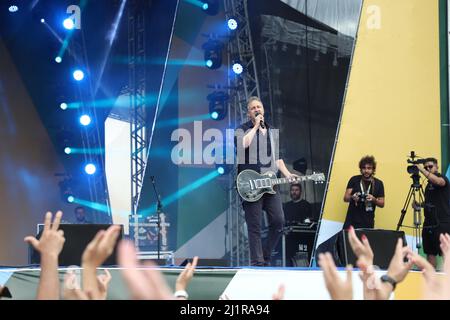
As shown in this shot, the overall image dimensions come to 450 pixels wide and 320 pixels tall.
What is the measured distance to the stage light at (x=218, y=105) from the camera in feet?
29.7

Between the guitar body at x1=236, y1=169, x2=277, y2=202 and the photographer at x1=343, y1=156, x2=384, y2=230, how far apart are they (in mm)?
2207

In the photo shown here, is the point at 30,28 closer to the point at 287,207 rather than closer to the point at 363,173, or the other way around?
the point at 287,207

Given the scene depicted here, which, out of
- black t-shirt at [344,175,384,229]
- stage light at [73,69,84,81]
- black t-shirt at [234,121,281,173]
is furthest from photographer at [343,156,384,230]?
stage light at [73,69,84,81]

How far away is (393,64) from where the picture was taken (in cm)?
861

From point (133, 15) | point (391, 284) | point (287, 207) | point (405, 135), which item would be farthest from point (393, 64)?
point (391, 284)

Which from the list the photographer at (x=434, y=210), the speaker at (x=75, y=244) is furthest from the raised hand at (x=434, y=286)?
the photographer at (x=434, y=210)

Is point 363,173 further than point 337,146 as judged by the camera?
No

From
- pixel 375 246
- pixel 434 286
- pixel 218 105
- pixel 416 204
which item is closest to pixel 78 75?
pixel 218 105

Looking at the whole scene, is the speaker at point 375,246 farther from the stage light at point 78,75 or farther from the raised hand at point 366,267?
the stage light at point 78,75

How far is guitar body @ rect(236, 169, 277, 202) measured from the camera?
5.93 m

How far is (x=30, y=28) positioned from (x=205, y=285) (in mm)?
6908

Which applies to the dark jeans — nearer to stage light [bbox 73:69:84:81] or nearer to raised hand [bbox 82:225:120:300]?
raised hand [bbox 82:225:120:300]

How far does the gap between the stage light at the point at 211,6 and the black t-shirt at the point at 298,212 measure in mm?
2756
